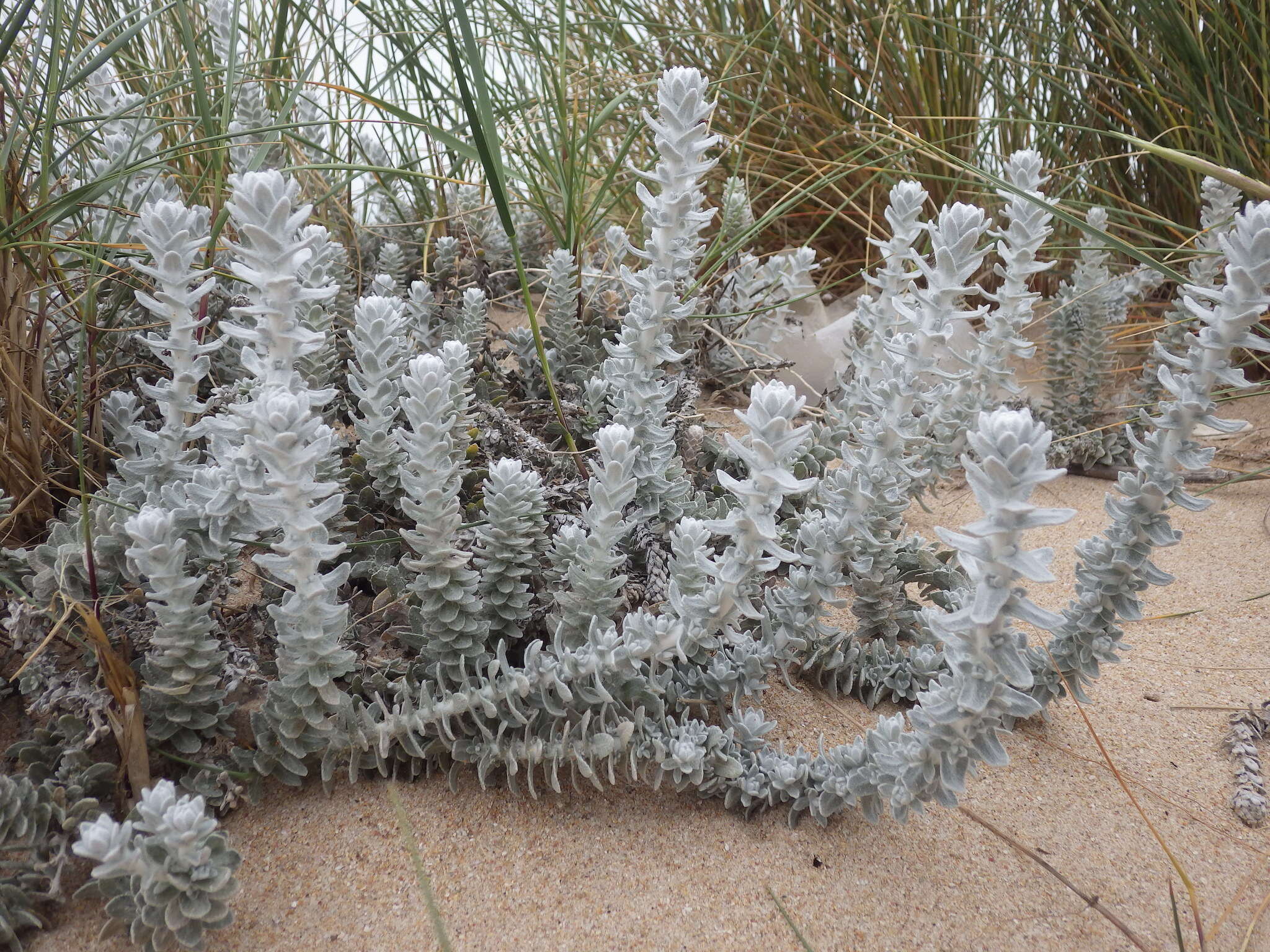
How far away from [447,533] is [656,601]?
18.0 inches

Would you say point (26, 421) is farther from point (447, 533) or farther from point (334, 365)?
point (447, 533)

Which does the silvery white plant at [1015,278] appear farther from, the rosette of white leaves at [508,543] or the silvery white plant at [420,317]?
the silvery white plant at [420,317]

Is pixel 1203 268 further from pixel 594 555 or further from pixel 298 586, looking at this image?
pixel 298 586

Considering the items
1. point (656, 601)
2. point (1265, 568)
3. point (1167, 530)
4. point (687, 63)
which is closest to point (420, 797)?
point (656, 601)

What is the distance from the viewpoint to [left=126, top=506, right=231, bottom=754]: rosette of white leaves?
54.6 inches

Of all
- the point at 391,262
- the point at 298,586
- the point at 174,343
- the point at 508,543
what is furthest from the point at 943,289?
the point at 391,262

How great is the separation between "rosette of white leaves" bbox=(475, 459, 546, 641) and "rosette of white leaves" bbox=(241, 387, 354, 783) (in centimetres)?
26

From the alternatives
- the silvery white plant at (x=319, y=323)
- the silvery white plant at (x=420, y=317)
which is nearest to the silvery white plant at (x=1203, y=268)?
the silvery white plant at (x=420, y=317)

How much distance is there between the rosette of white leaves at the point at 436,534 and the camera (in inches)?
59.1

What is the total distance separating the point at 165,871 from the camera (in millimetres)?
1220

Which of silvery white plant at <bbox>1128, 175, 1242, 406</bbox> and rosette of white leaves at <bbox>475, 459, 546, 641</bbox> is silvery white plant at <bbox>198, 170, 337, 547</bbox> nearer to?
rosette of white leaves at <bbox>475, 459, 546, 641</bbox>

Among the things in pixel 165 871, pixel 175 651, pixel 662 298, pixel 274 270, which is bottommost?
pixel 165 871

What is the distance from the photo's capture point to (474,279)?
2.98 m

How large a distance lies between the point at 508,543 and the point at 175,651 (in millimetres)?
528
